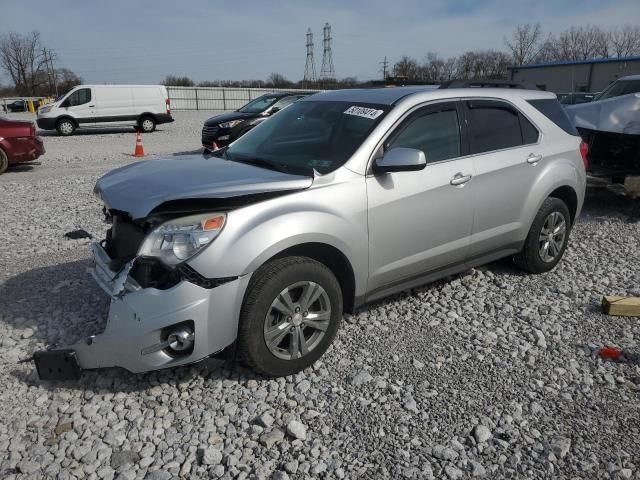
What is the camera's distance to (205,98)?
44500mm

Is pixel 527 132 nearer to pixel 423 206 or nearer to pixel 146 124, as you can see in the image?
pixel 423 206

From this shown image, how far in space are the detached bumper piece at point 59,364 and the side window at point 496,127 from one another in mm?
3293

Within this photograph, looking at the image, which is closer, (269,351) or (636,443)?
(636,443)

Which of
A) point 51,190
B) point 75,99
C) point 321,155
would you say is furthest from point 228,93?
point 321,155

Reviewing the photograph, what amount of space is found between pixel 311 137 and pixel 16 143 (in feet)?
32.8

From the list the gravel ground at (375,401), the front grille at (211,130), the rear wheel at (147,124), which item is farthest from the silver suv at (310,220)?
the rear wheel at (147,124)

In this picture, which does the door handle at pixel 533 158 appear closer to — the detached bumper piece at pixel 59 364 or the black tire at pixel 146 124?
the detached bumper piece at pixel 59 364

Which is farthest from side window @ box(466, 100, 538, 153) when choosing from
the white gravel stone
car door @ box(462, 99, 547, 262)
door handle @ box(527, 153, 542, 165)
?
the white gravel stone

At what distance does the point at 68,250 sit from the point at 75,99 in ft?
57.9

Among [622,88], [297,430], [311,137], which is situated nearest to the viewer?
[297,430]

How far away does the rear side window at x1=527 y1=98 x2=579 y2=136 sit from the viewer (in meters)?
4.98

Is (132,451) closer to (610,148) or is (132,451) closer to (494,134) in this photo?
(494,134)

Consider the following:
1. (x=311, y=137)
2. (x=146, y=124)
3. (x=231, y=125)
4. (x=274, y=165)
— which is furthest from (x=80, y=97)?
(x=274, y=165)

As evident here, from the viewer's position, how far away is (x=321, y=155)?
3770mm
